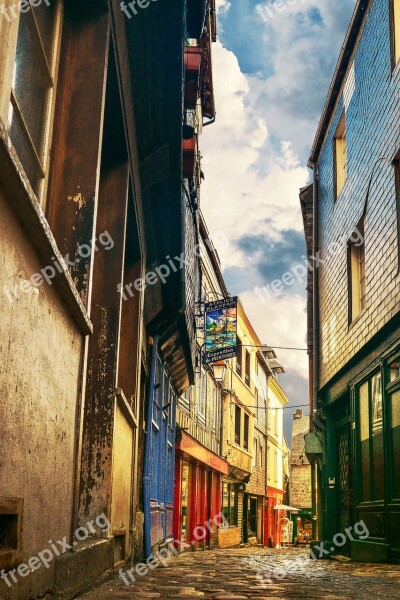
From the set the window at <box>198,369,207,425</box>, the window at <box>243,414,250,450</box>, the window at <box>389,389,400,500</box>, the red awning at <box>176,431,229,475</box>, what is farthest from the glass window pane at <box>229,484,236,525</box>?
the window at <box>389,389,400,500</box>

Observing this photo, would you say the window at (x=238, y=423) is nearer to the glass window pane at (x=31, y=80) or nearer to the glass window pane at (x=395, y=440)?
the glass window pane at (x=395, y=440)

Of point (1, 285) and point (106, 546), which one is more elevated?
point (1, 285)

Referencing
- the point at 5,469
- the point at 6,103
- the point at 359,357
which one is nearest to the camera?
the point at 6,103

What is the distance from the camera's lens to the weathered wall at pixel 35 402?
2.14 meters

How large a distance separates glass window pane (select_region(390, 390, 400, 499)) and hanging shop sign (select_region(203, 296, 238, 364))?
9629 millimetres

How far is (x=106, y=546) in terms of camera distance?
4.36 metres

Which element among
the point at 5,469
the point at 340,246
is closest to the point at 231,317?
the point at 340,246

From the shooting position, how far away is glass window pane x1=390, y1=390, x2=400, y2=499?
816 centimetres

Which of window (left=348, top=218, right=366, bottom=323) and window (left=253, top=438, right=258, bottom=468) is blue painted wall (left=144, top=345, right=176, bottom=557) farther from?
window (left=253, top=438, right=258, bottom=468)

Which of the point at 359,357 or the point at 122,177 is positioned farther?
the point at 359,357

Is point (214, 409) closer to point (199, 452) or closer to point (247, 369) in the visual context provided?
point (199, 452)

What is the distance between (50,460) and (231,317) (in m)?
15.3

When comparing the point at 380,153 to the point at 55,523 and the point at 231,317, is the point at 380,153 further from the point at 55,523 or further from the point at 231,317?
the point at 231,317

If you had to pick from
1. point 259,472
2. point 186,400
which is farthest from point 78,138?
point 259,472
